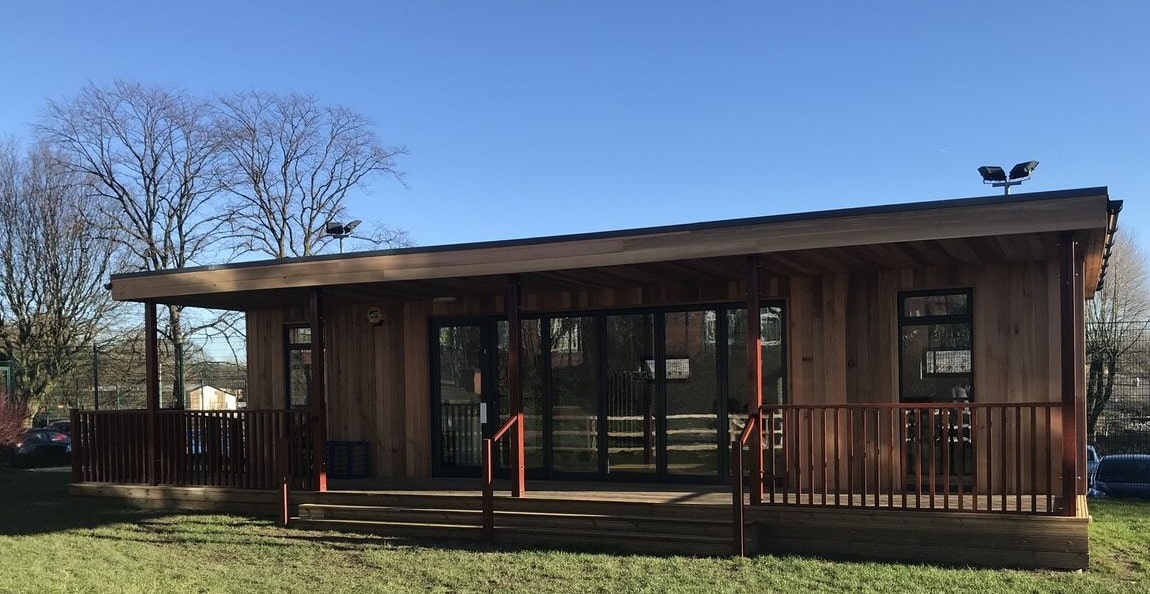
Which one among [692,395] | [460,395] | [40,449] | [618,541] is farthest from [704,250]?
[40,449]

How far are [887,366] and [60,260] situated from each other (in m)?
22.1

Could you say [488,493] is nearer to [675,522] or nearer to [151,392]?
[675,522]

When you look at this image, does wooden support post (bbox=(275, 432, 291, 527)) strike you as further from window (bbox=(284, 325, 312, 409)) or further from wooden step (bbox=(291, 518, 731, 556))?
window (bbox=(284, 325, 312, 409))

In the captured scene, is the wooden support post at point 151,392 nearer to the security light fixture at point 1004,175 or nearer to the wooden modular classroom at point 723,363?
the wooden modular classroom at point 723,363

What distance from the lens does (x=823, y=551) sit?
21.9ft

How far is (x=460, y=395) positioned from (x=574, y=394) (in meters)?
1.46

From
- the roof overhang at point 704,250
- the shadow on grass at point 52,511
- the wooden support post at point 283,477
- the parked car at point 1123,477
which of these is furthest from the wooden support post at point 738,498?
the parked car at point 1123,477

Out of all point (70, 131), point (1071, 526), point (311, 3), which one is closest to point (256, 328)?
point (311, 3)

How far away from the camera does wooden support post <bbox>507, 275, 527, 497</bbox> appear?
777cm

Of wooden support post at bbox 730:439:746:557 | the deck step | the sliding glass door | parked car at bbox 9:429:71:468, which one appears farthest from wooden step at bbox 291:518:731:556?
parked car at bbox 9:429:71:468

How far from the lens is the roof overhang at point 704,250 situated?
5855 mm

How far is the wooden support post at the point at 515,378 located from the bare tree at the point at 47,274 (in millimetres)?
18849

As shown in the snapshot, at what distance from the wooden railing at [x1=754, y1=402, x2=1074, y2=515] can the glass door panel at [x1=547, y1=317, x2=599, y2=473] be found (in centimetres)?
180

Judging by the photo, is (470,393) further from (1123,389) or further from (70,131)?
(70,131)
